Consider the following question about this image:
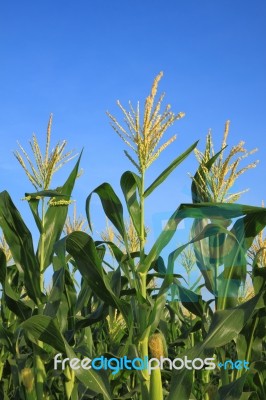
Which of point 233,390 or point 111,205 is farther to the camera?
point 111,205

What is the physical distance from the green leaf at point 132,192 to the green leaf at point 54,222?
538 millimetres

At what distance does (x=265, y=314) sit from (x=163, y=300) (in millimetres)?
844

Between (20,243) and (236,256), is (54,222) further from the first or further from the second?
(236,256)

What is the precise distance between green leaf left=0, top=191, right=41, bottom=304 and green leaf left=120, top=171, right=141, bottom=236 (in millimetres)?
717

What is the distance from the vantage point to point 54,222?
11.6 feet

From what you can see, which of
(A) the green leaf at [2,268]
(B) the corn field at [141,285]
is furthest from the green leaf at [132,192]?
(A) the green leaf at [2,268]

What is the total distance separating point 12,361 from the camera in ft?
12.6

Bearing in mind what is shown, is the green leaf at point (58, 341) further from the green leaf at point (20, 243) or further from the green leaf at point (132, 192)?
the green leaf at point (132, 192)

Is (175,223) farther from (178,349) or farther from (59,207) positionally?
(178,349)

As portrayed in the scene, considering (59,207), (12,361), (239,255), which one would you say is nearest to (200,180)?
(239,255)

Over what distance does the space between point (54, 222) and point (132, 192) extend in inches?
28.4

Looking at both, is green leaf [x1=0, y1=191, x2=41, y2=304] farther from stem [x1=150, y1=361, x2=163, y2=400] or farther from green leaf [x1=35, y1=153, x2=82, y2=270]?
stem [x1=150, y1=361, x2=163, y2=400]

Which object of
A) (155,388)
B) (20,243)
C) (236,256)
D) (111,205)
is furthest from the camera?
(20,243)

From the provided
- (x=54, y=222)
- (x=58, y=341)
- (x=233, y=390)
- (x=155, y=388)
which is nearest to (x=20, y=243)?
(x=54, y=222)
